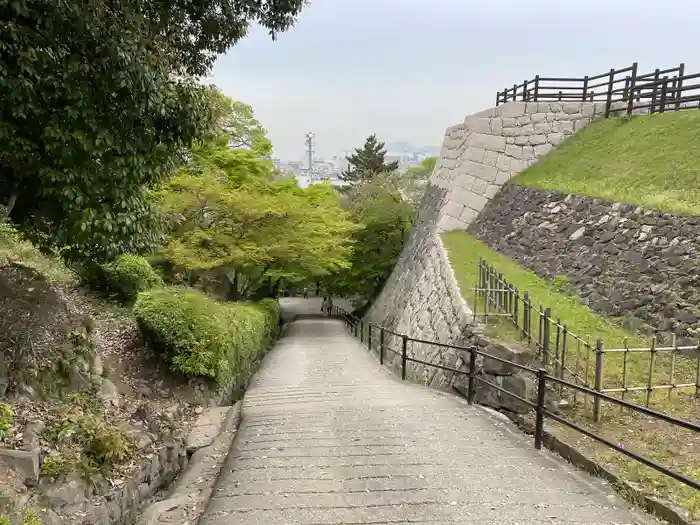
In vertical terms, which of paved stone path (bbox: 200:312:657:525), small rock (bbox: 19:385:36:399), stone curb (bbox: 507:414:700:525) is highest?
small rock (bbox: 19:385:36:399)

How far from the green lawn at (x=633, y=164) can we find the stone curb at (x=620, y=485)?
6282 millimetres

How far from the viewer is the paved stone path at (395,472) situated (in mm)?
3975

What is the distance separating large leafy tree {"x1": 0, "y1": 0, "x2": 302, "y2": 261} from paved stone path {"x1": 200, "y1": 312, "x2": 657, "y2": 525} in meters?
2.70

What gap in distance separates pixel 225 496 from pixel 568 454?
3.39 metres

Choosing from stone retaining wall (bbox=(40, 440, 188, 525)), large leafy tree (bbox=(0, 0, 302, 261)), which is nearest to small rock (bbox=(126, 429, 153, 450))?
stone retaining wall (bbox=(40, 440, 188, 525))

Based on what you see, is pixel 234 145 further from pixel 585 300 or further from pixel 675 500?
pixel 675 500

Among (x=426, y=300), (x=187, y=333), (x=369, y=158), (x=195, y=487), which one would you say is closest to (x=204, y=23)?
(x=187, y=333)

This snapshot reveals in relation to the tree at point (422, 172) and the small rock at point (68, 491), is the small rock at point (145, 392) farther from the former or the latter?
the tree at point (422, 172)

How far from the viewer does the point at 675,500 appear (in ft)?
13.8

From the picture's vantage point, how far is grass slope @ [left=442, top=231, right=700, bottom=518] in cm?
469

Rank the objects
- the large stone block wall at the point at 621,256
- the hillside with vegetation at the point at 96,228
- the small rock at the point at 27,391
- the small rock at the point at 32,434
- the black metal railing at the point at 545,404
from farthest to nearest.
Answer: the large stone block wall at the point at 621,256 → the small rock at the point at 27,391 → the small rock at the point at 32,434 → the hillside with vegetation at the point at 96,228 → the black metal railing at the point at 545,404

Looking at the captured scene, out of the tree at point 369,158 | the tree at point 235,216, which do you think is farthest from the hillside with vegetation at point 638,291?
the tree at point 369,158

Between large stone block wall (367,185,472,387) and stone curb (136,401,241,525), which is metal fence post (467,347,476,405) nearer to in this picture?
large stone block wall (367,185,472,387)

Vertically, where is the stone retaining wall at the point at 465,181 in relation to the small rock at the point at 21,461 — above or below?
above
